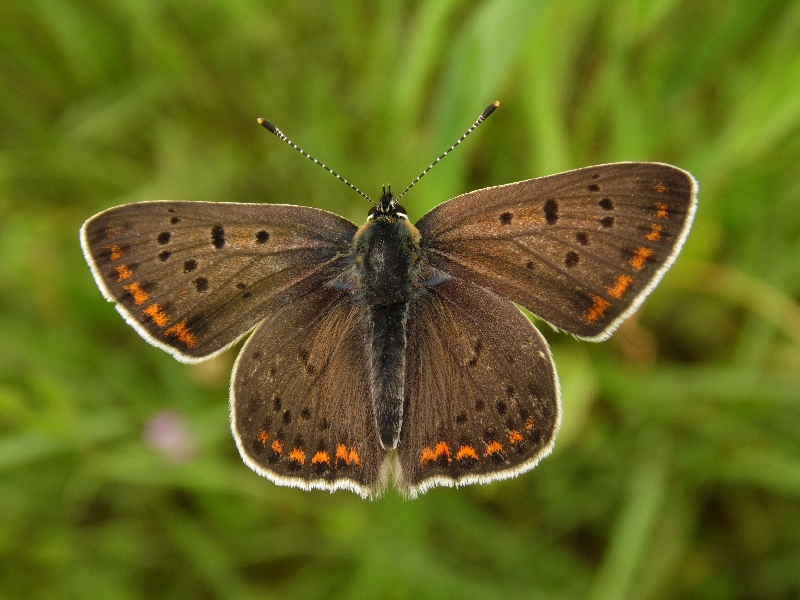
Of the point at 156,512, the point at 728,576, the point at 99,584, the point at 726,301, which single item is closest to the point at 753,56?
the point at 726,301

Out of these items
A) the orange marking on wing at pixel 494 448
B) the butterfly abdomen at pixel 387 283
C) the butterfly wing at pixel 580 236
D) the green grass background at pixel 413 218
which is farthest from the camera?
the green grass background at pixel 413 218

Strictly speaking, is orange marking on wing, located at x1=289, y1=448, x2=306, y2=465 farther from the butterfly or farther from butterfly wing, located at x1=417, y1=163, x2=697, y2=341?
butterfly wing, located at x1=417, y1=163, x2=697, y2=341

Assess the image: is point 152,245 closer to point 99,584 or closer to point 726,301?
point 99,584

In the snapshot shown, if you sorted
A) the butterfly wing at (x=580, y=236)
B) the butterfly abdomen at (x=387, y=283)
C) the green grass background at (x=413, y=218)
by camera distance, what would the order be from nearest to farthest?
the butterfly wing at (x=580, y=236) → the butterfly abdomen at (x=387, y=283) → the green grass background at (x=413, y=218)

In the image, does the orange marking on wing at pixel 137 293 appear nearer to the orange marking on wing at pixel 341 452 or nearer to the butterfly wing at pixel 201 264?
the butterfly wing at pixel 201 264

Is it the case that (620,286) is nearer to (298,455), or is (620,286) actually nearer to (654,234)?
Result: (654,234)

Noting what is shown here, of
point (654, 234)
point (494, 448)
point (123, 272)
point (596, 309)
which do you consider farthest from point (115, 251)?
point (654, 234)

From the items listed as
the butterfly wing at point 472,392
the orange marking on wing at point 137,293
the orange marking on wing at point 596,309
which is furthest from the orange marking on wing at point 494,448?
the orange marking on wing at point 137,293
